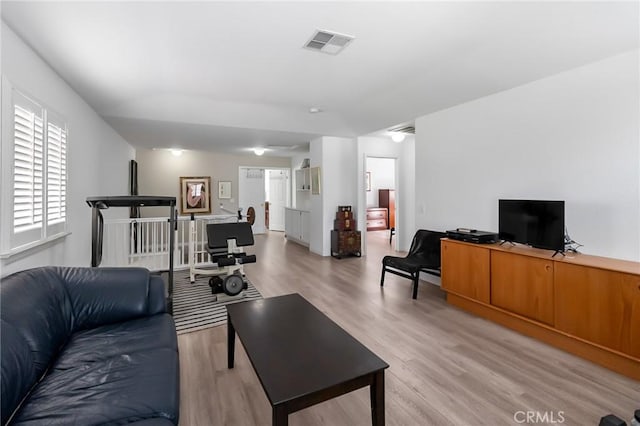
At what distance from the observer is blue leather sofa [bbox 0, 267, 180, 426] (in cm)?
128

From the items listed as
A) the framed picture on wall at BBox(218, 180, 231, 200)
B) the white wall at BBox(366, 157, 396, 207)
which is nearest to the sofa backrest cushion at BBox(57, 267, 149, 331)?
the framed picture on wall at BBox(218, 180, 231, 200)

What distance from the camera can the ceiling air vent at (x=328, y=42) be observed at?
2.62 meters

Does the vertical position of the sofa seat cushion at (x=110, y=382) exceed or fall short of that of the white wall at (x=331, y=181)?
it falls short

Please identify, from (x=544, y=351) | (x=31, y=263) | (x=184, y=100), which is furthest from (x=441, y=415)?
(x=184, y=100)

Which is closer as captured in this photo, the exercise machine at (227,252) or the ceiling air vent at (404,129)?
the exercise machine at (227,252)

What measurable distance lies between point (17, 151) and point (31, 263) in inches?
34.4

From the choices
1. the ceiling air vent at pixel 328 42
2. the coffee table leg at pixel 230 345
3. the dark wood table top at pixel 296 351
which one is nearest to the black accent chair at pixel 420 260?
the dark wood table top at pixel 296 351

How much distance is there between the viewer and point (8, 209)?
1978 millimetres

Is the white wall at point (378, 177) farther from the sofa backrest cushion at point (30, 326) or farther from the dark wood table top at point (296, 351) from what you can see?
the sofa backrest cushion at point (30, 326)

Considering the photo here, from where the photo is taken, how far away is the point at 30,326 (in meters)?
1.59

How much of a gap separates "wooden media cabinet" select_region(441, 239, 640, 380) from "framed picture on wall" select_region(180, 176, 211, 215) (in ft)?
23.0

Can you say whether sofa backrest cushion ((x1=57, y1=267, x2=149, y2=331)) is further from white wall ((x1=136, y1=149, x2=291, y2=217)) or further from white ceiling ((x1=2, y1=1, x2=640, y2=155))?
white wall ((x1=136, y1=149, x2=291, y2=217))

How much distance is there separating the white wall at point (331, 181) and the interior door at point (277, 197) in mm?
3764

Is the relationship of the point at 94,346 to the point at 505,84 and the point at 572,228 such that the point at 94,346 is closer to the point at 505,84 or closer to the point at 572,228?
the point at 572,228
